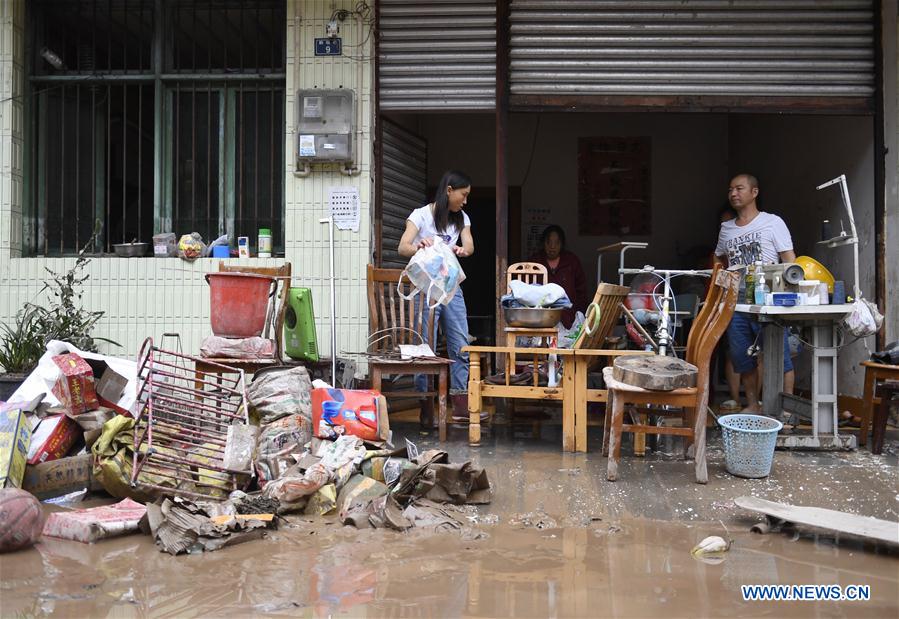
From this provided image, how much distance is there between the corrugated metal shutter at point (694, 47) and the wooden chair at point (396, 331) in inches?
81.7

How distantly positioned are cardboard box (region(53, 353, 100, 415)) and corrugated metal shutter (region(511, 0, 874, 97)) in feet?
13.5

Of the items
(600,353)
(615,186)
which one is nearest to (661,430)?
(600,353)

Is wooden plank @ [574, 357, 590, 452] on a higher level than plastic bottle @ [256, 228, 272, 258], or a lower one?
lower

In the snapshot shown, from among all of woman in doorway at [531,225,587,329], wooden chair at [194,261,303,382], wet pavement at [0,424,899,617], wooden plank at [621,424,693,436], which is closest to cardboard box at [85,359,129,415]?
wooden chair at [194,261,303,382]

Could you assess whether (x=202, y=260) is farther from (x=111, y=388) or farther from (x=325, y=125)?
(x=111, y=388)

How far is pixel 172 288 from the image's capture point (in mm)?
6711

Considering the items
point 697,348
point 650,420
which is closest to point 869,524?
point 697,348

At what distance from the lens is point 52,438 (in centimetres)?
438

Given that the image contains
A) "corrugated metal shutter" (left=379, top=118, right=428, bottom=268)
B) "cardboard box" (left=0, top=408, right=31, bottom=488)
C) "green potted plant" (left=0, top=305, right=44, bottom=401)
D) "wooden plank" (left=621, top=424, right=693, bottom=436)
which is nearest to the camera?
"cardboard box" (left=0, top=408, right=31, bottom=488)

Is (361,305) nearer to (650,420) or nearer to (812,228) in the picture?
(650,420)

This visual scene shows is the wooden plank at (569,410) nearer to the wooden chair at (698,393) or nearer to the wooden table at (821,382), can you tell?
the wooden chair at (698,393)

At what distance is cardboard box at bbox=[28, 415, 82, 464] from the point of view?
432 cm

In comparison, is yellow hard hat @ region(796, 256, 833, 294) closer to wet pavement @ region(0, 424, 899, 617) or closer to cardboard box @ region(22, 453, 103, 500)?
wet pavement @ region(0, 424, 899, 617)

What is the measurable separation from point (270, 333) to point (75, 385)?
1664mm
